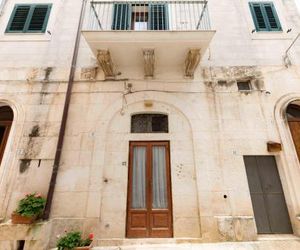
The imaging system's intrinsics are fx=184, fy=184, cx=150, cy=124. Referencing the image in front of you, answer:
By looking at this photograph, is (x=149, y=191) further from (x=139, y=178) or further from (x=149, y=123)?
(x=149, y=123)

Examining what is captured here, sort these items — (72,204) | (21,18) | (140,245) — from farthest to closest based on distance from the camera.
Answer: (21,18) → (72,204) → (140,245)

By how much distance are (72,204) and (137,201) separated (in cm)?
171

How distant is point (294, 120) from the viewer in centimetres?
590

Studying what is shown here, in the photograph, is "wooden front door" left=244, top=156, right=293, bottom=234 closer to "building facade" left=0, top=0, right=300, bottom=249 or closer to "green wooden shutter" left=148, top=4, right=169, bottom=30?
"building facade" left=0, top=0, right=300, bottom=249

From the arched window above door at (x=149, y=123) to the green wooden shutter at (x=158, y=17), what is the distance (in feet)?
10.9

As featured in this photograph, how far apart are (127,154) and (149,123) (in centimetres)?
123

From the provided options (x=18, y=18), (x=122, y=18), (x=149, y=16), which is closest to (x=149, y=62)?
(x=149, y=16)

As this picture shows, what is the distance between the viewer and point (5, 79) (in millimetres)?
6113

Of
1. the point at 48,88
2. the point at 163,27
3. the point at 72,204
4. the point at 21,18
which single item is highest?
the point at 21,18

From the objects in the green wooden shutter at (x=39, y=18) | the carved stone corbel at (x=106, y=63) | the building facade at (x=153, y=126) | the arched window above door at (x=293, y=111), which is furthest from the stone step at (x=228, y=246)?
the green wooden shutter at (x=39, y=18)

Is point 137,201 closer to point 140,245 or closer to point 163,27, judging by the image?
point 140,245

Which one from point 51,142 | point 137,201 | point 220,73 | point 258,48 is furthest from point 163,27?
point 137,201

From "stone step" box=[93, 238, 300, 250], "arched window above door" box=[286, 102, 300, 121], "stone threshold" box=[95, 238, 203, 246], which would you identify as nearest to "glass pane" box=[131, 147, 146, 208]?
"stone threshold" box=[95, 238, 203, 246]

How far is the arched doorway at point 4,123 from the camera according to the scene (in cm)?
562
